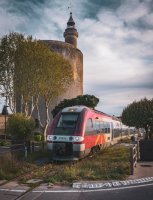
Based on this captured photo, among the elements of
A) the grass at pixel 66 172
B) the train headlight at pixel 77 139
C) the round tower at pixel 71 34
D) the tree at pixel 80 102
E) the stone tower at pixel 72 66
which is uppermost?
the round tower at pixel 71 34

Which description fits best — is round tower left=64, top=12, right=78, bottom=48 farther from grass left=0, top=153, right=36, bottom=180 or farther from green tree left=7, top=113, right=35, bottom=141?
grass left=0, top=153, right=36, bottom=180

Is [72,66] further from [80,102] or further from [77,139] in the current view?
[77,139]

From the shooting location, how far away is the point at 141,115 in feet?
108

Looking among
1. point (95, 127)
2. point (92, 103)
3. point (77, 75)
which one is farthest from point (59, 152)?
point (77, 75)

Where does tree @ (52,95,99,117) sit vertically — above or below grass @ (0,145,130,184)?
above

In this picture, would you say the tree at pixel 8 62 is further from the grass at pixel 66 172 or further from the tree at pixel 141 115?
the grass at pixel 66 172

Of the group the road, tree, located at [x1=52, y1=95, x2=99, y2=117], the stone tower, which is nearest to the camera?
the road

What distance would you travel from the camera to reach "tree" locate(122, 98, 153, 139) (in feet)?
107

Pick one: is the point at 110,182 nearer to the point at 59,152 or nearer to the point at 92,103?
the point at 59,152

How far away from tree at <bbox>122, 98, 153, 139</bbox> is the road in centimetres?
2224

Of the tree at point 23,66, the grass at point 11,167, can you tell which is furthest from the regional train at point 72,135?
the tree at point 23,66

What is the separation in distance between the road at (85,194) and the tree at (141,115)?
2224 centimetres

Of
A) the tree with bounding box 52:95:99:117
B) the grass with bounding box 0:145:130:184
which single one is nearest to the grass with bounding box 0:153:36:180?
the grass with bounding box 0:145:130:184

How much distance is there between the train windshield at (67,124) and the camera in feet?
57.2
